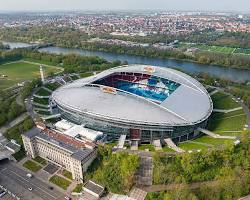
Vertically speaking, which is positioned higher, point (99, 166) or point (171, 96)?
point (171, 96)

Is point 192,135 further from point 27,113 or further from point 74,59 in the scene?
point 74,59

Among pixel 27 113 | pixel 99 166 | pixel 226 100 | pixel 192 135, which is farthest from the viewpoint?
pixel 226 100

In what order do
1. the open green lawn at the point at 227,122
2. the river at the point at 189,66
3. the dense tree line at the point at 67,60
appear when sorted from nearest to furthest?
the open green lawn at the point at 227,122
the dense tree line at the point at 67,60
the river at the point at 189,66

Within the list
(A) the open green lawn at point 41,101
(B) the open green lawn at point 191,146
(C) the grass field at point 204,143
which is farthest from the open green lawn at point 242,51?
(A) the open green lawn at point 41,101

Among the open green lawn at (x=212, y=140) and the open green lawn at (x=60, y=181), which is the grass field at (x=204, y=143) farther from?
the open green lawn at (x=60, y=181)

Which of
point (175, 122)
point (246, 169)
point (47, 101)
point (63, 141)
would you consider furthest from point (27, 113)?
point (246, 169)

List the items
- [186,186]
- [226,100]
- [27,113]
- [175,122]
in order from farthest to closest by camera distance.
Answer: [226,100] → [27,113] → [175,122] → [186,186]

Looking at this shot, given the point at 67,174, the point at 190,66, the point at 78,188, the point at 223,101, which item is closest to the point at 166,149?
the point at 78,188
